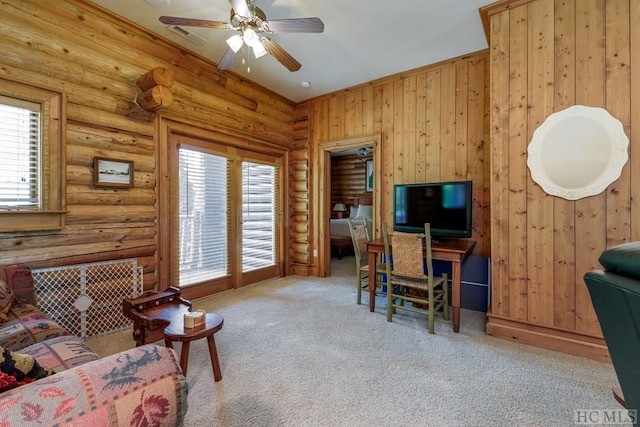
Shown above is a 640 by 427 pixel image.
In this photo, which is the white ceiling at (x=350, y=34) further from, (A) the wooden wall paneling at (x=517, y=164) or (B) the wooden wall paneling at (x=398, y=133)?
(A) the wooden wall paneling at (x=517, y=164)

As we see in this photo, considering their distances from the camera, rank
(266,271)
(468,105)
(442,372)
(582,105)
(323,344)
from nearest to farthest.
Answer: (442,372)
(582,105)
(323,344)
(468,105)
(266,271)

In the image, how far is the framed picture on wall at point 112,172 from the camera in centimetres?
258

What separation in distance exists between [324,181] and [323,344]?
2.77 metres

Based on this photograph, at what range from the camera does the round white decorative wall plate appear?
2090 millimetres

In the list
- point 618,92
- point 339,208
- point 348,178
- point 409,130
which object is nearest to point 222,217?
→ point 409,130

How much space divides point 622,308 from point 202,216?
3610 millimetres

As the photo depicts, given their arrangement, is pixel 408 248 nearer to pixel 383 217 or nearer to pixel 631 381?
pixel 383 217

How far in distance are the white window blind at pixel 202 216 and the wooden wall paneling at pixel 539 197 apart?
3385 millimetres

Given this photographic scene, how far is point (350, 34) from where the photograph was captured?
2.98m

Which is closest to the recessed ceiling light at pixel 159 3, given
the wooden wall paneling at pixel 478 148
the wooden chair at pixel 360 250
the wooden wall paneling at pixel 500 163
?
the wooden chair at pixel 360 250

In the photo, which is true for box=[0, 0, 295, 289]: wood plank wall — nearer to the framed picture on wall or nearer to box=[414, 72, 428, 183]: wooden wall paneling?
the framed picture on wall

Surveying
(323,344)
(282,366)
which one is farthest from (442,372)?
(282,366)

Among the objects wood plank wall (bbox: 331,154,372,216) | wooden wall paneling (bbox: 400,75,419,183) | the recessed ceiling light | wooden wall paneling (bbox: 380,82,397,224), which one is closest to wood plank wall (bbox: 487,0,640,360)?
wooden wall paneling (bbox: 400,75,419,183)

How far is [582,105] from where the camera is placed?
2189mm
